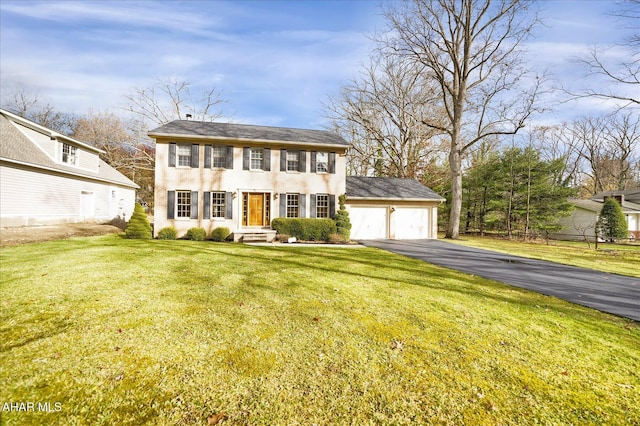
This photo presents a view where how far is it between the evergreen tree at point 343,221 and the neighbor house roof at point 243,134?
360cm

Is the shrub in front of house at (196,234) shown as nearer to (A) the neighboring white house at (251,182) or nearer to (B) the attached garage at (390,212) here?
(A) the neighboring white house at (251,182)

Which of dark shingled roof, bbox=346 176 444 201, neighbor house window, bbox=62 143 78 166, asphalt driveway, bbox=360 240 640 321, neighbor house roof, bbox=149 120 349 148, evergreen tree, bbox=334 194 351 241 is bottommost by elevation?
asphalt driveway, bbox=360 240 640 321

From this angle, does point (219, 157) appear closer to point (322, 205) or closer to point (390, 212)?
point (322, 205)

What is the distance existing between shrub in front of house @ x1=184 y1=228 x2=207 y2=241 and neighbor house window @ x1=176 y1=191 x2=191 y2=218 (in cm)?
101

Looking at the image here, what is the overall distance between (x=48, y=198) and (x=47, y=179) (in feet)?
3.55

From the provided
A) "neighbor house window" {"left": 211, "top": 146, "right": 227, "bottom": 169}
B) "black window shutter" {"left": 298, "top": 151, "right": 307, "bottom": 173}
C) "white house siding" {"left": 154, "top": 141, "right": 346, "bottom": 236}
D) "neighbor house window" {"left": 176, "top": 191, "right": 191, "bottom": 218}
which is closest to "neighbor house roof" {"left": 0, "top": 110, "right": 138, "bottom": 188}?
"white house siding" {"left": 154, "top": 141, "right": 346, "bottom": 236}

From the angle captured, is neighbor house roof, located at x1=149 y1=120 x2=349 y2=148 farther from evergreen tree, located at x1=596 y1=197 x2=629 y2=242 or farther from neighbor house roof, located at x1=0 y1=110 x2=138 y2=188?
evergreen tree, located at x1=596 y1=197 x2=629 y2=242

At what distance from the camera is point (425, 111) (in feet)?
82.5

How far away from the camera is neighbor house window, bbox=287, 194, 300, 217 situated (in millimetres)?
15570

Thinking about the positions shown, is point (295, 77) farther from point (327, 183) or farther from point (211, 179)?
point (211, 179)

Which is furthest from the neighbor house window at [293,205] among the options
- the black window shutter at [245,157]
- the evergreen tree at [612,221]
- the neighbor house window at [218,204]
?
the evergreen tree at [612,221]

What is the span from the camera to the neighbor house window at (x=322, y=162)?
1603 cm

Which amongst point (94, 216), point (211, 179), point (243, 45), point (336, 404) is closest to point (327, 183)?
point (211, 179)

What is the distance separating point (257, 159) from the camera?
15445 millimetres
